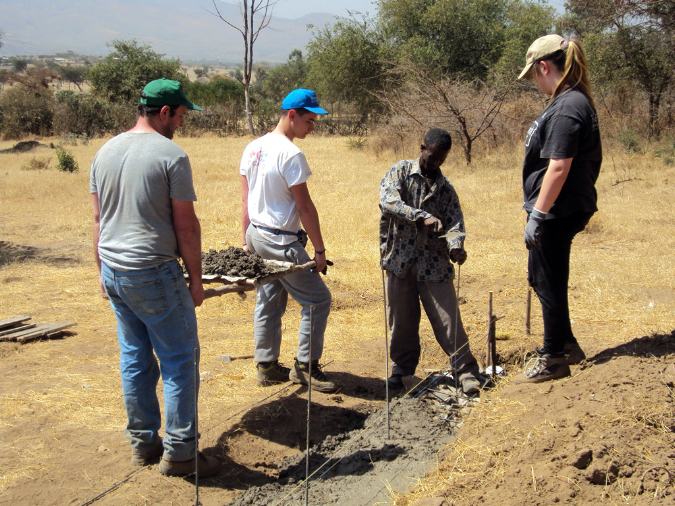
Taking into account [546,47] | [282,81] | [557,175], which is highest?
[282,81]

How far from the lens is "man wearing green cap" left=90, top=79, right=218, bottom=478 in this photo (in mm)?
2598

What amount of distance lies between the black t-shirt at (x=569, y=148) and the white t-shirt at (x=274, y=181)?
137 cm

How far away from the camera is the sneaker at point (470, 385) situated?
372 centimetres

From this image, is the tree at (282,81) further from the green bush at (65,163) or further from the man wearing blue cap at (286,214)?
the man wearing blue cap at (286,214)

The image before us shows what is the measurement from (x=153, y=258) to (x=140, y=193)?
31cm

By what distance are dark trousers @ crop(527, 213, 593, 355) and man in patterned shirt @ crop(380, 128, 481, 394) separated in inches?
19.1

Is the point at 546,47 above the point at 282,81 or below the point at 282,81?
below

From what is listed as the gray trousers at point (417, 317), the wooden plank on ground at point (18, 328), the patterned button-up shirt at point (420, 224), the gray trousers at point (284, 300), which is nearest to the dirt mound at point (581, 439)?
the gray trousers at point (417, 317)

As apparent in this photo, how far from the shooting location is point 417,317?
391 centimetres

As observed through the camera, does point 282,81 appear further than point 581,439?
Yes

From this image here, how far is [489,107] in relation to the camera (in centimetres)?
1411

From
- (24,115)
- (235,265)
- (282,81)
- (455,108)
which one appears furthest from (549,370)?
(282,81)

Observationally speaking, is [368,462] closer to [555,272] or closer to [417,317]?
[417,317]

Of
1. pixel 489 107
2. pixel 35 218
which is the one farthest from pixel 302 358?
pixel 489 107
